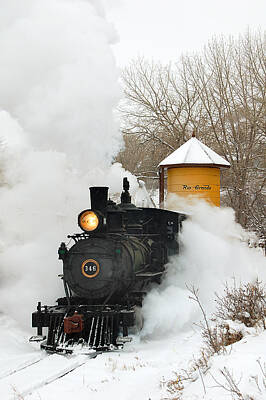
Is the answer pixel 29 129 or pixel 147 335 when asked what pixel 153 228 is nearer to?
pixel 147 335

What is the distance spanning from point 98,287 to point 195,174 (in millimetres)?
8183

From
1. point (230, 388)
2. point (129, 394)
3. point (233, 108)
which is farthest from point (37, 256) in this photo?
point (233, 108)

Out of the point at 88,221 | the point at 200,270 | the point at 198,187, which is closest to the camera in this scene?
the point at 88,221

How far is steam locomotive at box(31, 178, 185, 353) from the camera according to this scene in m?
6.73

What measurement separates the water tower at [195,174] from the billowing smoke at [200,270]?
5.45ft

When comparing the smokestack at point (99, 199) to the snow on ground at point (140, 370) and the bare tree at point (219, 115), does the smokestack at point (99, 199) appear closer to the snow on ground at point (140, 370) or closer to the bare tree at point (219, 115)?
the snow on ground at point (140, 370)

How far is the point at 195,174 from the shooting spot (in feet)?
48.3

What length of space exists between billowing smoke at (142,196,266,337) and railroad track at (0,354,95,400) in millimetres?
1836

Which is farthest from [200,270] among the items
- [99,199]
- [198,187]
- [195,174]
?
[195,174]

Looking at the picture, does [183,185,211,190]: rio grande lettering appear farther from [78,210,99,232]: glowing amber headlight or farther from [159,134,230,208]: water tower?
[78,210,99,232]: glowing amber headlight

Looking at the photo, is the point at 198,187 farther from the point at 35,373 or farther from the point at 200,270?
the point at 35,373

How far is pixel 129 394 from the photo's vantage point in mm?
4699

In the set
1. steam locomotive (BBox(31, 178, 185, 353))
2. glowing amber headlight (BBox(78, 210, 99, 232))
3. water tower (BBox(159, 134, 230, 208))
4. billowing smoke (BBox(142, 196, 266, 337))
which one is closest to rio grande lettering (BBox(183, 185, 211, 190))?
water tower (BBox(159, 134, 230, 208))

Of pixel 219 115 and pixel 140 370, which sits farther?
pixel 219 115
